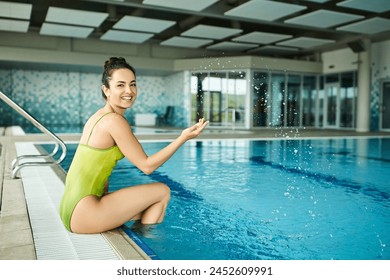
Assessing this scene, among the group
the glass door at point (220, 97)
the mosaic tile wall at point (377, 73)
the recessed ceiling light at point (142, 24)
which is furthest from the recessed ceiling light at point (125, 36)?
the mosaic tile wall at point (377, 73)

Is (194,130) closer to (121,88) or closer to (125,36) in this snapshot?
(121,88)

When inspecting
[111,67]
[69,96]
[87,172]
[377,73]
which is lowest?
[87,172]

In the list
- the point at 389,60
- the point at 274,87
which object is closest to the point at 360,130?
the point at 389,60

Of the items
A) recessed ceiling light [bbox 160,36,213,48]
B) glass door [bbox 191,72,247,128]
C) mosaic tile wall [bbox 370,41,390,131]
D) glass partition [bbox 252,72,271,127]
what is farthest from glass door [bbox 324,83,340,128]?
recessed ceiling light [bbox 160,36,213,48]

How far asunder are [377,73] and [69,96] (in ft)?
43.5

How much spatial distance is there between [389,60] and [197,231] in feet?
45.6

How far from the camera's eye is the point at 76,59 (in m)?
14.7

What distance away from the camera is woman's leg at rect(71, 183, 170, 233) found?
1.89 metres

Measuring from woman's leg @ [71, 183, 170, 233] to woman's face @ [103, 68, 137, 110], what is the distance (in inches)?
18.9

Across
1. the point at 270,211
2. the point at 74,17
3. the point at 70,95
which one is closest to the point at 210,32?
the point at 74,17

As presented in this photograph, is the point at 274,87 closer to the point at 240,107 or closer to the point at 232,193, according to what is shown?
the point at 240,107

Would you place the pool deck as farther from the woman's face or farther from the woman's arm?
the woman's face

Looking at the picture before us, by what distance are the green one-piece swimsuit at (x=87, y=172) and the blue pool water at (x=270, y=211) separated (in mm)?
371

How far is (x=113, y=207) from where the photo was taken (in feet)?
6.39
